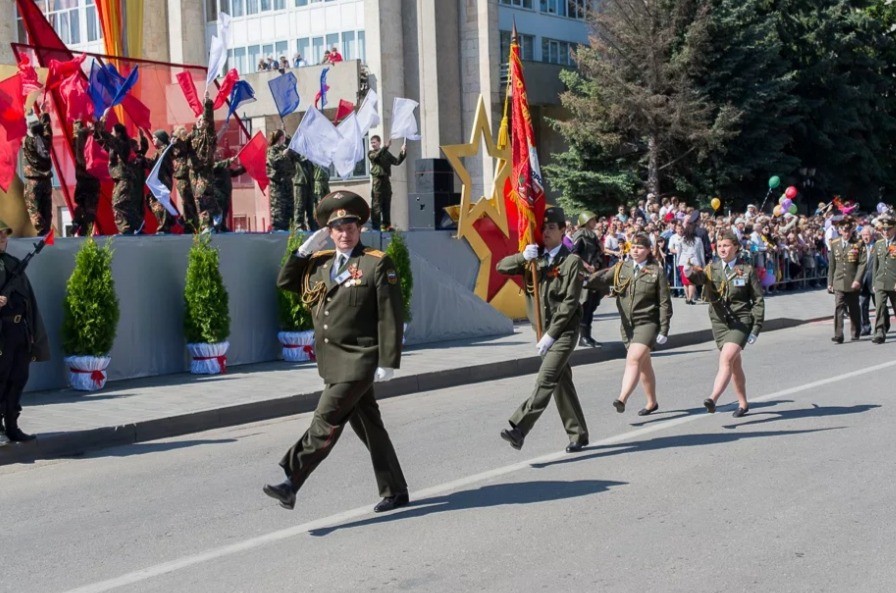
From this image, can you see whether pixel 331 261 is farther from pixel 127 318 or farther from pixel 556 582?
pixel 127 318

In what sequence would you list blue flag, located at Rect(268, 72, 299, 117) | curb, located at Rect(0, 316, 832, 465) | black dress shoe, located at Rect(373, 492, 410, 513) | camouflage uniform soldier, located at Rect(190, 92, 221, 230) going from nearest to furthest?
1. black dress shoe, located at Rect(373, 492, 410, 513)
2. curb, located at Rect(0, 316, 832, 465)
3. camouflage uniform soldier, located at Rect(190, 92, 221, 230)
4. blue flag, located at Rect(268, 72, 299, 117)

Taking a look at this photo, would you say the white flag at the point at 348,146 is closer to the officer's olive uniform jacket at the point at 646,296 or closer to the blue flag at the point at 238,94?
the blue flag at the point at 238,94

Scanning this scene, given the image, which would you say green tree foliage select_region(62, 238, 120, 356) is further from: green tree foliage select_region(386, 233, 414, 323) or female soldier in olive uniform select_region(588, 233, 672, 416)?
female soldier in olive uniform select_region(588, 233, 672, 416)

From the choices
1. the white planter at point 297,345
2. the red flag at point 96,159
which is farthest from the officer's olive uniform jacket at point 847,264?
the red flag at point 96,159

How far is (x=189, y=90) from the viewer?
19891 mm

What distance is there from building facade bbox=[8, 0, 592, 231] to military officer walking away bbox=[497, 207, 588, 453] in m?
27.9

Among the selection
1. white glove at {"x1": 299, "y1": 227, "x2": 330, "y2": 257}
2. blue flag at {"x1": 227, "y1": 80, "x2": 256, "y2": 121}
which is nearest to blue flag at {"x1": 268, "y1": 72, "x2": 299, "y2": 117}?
blue flag at {"x1": 227, "y1": 80, "x2": 256, "y2": 121}

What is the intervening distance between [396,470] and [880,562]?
2856 millimetres

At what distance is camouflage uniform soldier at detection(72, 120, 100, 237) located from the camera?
15.8 m

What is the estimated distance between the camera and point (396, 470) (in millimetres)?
7402

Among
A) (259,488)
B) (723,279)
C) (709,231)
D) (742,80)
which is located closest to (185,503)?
(259,488)

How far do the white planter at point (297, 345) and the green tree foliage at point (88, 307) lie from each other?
2.84m

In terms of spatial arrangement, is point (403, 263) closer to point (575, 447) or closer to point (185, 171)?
point (185, 171)

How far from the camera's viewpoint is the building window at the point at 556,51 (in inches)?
1726
